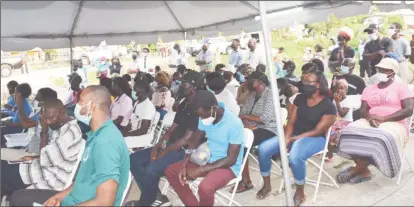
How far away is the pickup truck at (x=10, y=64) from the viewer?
64.3 ft

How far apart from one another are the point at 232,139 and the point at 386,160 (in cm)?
184

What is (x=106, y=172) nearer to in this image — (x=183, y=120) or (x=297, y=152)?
(x=183, y=120)

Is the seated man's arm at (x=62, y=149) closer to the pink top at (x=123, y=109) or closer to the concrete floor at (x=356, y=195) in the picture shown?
the concrete floor at (x=356, y=195)

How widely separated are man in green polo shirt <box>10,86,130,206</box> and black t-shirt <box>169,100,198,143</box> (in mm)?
1479

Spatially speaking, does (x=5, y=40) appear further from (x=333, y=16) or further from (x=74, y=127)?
(x=333, y=16)

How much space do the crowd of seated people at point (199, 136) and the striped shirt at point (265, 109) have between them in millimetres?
12

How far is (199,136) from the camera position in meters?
4.29

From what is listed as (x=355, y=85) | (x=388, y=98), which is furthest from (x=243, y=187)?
(x=355, y=85)

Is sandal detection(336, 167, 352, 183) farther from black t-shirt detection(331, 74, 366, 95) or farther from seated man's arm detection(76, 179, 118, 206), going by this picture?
seated man's arm detection(76, 179, 118, 206)

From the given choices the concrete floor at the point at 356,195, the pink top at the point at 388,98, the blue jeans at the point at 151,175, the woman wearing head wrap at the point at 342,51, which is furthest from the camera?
the woman wearing head wrap at the point at 342,51

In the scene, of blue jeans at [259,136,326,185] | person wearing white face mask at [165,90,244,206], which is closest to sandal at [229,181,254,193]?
blue jeans at [259,136,326,185]

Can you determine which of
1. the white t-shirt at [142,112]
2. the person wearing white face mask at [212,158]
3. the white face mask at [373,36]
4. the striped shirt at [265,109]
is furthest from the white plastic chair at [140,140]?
the white face mask at [373,36]

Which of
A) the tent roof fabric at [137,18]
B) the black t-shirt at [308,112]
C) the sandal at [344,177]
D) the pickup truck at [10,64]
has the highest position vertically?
the pickup truck at [10,64]

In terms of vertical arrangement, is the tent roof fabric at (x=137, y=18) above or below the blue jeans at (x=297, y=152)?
above
